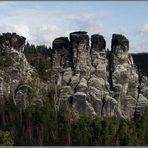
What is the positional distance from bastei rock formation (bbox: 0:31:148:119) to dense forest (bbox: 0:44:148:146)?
1.49 m

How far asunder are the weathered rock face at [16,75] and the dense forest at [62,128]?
1102 mm

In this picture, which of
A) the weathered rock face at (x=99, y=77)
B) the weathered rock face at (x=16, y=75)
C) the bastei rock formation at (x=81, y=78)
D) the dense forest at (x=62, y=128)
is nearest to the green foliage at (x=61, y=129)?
the dense forest at (x=62, y=128)

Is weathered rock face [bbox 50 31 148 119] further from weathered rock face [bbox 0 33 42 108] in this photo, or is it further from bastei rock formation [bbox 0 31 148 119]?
weathered rock face [bbox 0 33 42 108]

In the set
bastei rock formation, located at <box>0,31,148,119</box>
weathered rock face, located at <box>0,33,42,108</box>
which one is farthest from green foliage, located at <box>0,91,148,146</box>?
bastei rock formation, located at <box>0,31,148,119</box>

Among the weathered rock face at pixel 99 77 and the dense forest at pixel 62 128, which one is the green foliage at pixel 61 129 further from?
the weathered rock face at pixel 99 77

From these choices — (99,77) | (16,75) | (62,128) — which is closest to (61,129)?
(62,128)

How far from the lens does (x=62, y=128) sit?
5391 centimetres

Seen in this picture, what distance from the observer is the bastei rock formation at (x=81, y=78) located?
59312mm

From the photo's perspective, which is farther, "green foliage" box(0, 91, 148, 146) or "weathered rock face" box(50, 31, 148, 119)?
"weathered rock face" box(50, 31, 148, 119)

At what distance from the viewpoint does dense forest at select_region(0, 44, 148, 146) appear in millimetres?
52438

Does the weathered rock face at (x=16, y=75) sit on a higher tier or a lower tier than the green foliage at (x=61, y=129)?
higher

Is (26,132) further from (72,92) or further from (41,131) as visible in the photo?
(72,92)

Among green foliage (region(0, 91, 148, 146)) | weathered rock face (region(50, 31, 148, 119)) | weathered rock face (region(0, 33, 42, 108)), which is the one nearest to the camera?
green foliage (region(0, 91, 148, 146))

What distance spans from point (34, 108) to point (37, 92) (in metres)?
3.42
